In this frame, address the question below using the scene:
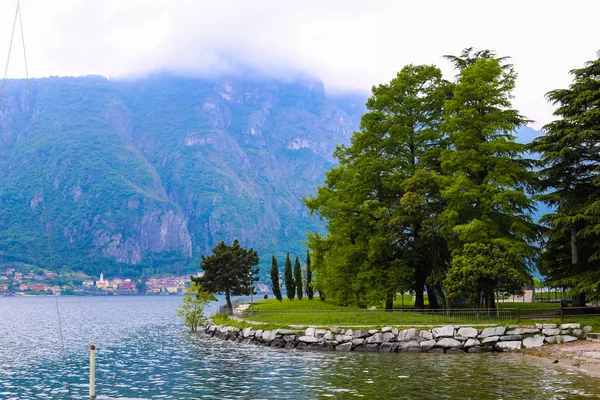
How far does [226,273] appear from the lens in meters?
70.6

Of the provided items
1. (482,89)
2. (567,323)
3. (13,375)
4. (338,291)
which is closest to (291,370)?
(13,375)

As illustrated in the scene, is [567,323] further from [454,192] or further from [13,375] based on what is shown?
[13,375]

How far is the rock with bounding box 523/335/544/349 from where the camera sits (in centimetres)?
3647

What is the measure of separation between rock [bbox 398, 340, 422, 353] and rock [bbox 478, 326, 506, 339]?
4118 millimetres

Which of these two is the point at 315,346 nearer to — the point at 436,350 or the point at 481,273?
the point at 436,350

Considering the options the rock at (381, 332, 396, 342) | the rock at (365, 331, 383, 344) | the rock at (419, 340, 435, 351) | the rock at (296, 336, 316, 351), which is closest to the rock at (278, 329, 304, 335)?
the rock at (296, 336, 316, 351)

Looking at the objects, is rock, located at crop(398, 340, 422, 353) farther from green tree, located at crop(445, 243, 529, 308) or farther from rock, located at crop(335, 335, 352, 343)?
green tree, located at crop(445, 243, 529, 308)

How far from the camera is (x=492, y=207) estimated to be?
1844 inches

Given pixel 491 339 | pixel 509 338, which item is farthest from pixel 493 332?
pixel 509 338

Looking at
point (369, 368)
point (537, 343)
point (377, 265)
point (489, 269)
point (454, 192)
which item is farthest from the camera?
point (377, 265)

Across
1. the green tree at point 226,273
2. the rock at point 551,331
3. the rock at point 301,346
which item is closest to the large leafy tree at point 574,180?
the rock at point 551,331

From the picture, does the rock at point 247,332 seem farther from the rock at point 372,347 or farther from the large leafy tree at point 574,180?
the large leafy tree at point 574,180

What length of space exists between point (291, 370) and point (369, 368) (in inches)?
169

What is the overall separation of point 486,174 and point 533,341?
54.4 ft
